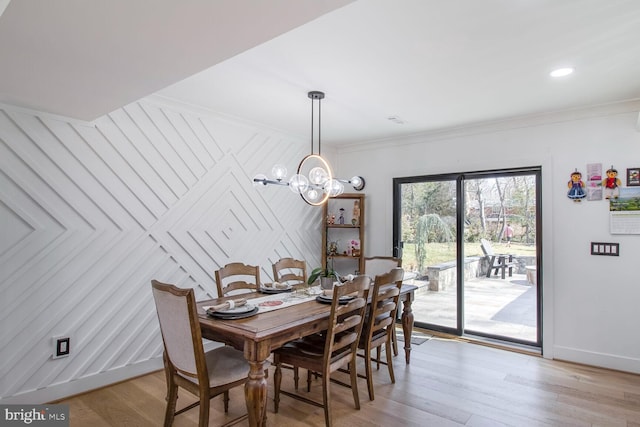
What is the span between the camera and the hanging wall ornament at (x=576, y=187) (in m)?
3.54

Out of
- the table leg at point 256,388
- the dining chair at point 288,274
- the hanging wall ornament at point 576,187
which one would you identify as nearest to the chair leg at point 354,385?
the table leg at point 256,388

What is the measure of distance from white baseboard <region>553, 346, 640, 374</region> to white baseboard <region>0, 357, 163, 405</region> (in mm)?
3883

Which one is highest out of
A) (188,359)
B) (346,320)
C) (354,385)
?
(346,320)

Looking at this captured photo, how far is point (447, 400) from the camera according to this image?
2756mm

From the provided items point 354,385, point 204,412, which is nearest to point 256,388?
point 204,412

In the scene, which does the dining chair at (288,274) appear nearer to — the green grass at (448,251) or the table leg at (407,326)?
the table leg at (407,326)

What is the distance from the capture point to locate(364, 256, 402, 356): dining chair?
147 inches

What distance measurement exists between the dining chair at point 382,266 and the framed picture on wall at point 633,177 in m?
2.21

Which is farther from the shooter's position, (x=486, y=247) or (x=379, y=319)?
(x=486, y=247)

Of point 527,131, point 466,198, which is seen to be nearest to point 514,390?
point 466,198

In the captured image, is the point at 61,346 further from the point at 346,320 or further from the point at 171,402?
the point at 346,320

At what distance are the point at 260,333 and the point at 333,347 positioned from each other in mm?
604

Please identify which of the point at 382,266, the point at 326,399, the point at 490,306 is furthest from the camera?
the point at 490,306

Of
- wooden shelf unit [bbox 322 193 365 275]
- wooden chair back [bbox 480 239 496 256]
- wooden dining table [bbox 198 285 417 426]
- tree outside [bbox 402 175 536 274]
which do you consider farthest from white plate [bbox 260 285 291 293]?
wooden chair back [bbox 480 239 496 256]
